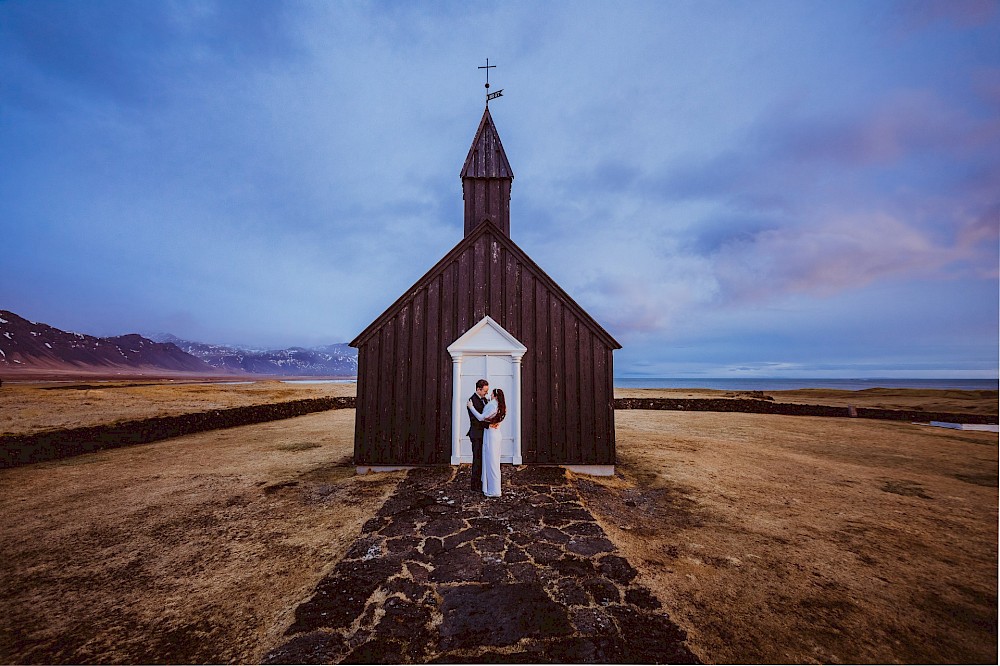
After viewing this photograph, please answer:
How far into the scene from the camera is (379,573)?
4.22 metres

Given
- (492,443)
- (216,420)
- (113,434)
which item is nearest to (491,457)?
(492,443)

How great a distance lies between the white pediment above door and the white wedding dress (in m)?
2.07

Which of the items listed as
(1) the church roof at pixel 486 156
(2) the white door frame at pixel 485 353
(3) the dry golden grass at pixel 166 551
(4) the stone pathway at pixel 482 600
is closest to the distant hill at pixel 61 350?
(3) the dry golden grass at pixel 166 551

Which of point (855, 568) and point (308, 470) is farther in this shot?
point (308, 470)

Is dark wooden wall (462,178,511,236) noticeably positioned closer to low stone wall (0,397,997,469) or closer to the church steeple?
the church steeple

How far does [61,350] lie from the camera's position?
9931 centimetres

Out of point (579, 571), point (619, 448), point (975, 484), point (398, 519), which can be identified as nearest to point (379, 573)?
point (398, 519)

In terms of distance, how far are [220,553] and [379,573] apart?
2.60 meters

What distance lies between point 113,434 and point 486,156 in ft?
49.4

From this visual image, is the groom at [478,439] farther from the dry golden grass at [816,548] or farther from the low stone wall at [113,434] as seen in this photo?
the low stone wall at [113,434]

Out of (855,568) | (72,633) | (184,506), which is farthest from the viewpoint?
(184,506)

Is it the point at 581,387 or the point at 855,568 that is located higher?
the point at 581,387

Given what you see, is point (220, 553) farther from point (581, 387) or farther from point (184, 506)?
point (581, 387)

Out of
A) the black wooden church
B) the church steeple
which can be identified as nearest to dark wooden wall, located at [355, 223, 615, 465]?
the black wooden church
